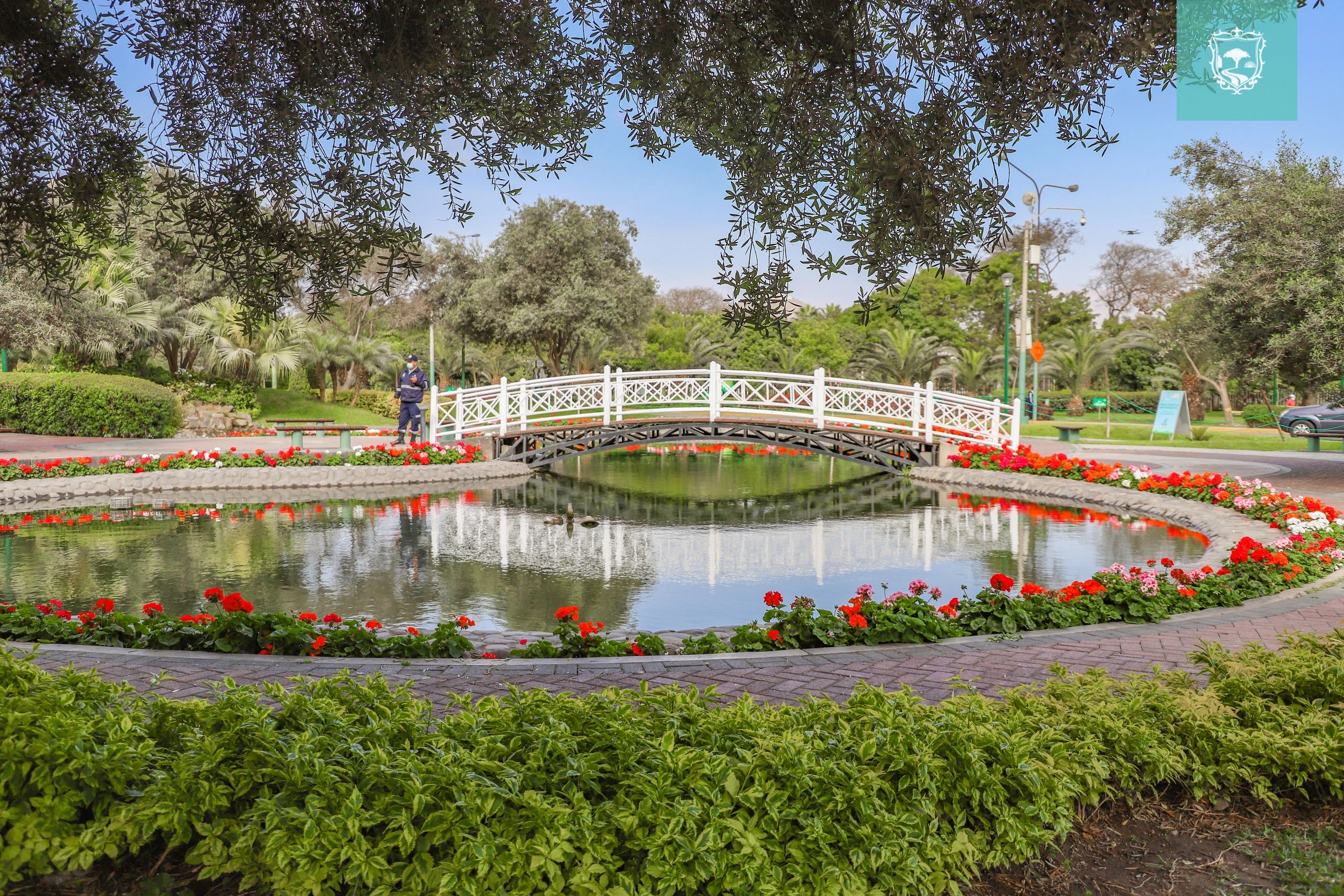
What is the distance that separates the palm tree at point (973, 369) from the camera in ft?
119

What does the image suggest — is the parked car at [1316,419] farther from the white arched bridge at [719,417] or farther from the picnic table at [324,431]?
the picnic table at [324,431]

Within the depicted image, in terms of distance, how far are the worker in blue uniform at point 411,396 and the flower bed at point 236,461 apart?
1.01 m

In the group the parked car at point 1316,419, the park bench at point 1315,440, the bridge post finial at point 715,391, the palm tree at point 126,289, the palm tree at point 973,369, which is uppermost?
the palm tree at point 126,289

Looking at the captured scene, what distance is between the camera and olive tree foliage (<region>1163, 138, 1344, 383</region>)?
1376 cm

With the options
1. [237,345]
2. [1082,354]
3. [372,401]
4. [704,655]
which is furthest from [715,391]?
[1082,354]

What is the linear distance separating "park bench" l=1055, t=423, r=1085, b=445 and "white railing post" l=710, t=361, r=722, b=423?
32.6 feet

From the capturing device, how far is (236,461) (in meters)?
16.6

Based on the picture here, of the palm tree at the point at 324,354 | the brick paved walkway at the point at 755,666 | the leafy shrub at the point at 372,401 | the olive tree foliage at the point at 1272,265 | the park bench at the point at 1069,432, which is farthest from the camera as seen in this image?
the leafy shrub at the point at 372,401

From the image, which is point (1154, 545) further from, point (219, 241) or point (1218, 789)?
point (219, 241)

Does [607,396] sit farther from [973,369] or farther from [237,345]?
[973,369]

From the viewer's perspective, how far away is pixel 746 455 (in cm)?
2792

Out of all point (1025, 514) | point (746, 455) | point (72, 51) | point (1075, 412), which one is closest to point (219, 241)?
point (72, 51)

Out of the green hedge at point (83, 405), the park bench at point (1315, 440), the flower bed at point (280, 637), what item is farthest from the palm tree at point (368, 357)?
the park bench at point (1315, 440)

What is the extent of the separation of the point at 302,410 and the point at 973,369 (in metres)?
25.9
